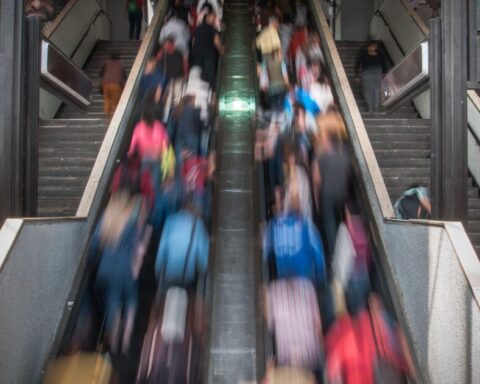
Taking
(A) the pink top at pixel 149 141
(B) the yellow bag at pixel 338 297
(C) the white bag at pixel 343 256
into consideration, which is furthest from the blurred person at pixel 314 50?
(B) the yellow bag at pixel 338 297

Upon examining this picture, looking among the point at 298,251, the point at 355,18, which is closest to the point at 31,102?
the point at 298,251

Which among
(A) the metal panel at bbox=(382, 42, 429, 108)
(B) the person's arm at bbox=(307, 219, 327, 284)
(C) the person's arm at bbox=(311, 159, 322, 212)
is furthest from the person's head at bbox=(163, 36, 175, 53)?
(B) the person's arm at bbox=(307, 219, 327, 284)

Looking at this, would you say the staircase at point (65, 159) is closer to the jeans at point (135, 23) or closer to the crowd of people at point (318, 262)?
the crowd of people at point (318, 262)

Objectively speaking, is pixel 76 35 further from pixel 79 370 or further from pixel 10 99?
pixel 79 370

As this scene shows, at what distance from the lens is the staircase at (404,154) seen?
7377 millimetres

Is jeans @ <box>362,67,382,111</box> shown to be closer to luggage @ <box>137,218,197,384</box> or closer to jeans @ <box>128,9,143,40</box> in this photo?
jeans @ <box>128,9,143,40</box>

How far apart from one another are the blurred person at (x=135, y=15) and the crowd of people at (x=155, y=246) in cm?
682

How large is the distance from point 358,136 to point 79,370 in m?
3.57

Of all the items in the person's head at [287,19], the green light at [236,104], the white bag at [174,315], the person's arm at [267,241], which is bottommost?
the white bag at [174,315]

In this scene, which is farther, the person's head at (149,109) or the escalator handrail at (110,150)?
the person's head at (149,109)

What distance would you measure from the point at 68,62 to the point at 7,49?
0.70 meters

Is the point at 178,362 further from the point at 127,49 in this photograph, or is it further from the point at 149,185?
the point at 127,49

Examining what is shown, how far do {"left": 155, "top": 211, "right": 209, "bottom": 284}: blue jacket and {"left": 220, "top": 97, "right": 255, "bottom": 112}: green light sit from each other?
402cm

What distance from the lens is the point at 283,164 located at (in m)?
6.41
